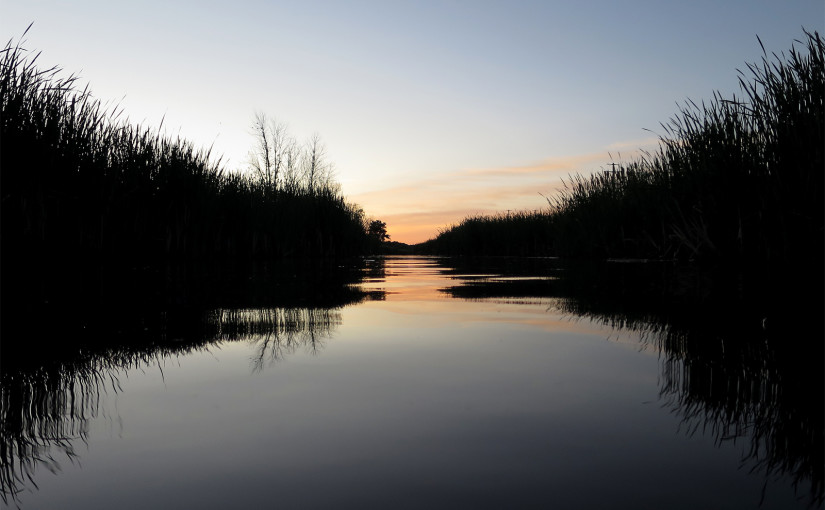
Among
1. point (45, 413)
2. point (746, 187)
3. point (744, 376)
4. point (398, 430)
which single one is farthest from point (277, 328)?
point (746, 187)

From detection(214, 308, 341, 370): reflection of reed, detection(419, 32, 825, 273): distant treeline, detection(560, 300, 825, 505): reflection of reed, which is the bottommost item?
detection(560, 300, 825, 505): reflection of reed

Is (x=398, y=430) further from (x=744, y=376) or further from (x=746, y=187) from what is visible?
(x=746, y=187)

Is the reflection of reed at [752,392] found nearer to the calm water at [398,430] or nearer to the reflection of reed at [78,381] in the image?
the calm water at [398,430]

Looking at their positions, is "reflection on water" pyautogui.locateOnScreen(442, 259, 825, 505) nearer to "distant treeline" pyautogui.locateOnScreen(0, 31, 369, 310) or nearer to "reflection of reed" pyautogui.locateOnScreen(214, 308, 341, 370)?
"reflection of reed" pyautogui.locateOnScreen(214, 308, 341, 370)

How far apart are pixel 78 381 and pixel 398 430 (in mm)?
895

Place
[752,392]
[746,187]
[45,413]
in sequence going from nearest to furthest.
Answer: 1. [45,413]
2. [752,392]
3. [746,187]

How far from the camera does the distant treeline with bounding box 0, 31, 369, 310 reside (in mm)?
4570

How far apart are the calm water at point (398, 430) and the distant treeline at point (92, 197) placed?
2182 mm

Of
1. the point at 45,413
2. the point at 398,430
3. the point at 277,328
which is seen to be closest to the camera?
the point at 398,430

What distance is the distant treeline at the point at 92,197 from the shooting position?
457 centimetres

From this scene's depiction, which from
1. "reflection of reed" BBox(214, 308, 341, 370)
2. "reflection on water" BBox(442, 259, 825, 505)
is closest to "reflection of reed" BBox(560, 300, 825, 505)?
"reflection on water" BBox(442, 259, 825, 505)

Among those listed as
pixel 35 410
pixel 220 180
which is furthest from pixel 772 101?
pixel 220 180

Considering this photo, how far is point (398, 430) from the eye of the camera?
106 cm

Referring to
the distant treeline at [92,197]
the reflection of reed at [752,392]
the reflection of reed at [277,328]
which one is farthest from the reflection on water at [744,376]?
the distant treeline at [92,197]
